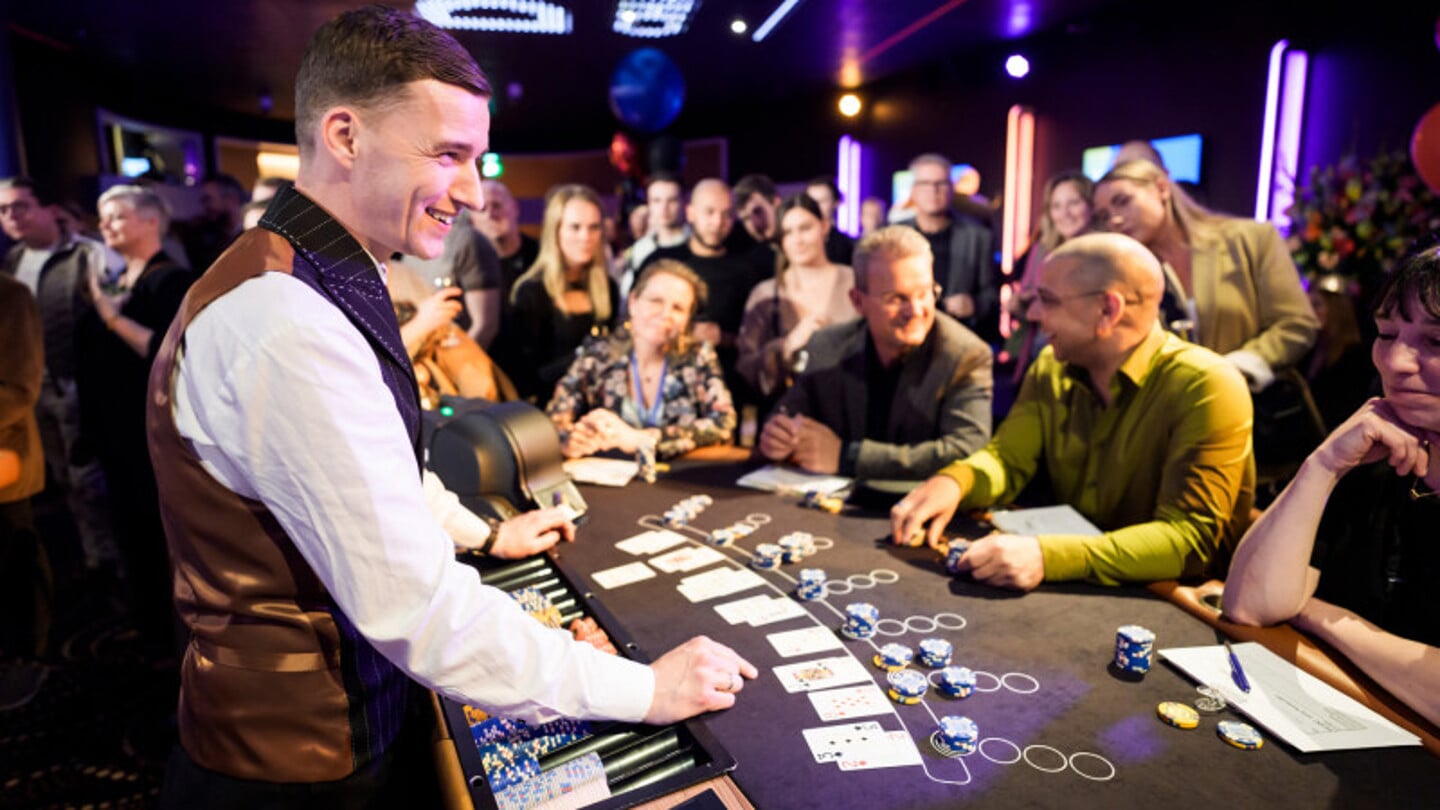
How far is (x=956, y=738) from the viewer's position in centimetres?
119

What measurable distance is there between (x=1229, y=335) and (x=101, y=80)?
1061cm

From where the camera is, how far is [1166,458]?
6.64 ft

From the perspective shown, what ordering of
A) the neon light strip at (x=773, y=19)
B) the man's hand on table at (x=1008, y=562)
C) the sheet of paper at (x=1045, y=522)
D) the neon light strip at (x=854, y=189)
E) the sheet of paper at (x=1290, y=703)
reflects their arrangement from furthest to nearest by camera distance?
the neon light strip at (x=854, y=189) < the neon light strip at (x=773, y=19) < the sheet of paper at (x=1045, y=522) < the man's hand on table at (x=1008, y=562) < the sheet of paper at (x=1290, y=703)

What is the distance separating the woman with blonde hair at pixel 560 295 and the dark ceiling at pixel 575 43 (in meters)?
3.39

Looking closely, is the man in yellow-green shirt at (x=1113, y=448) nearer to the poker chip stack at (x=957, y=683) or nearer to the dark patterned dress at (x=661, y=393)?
the poker chip stack at (x=957, y=683)

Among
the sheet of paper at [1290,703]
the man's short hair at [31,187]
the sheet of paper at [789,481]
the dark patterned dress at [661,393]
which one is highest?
the man's short hair at [31,187]

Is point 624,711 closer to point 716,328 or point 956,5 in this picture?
point 716,328

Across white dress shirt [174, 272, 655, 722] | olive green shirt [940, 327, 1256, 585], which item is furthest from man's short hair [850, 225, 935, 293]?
white dress shirt [174, 272, 655, 722]

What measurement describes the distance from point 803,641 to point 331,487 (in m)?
0.89

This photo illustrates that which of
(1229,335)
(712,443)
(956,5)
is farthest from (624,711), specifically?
(956,5)

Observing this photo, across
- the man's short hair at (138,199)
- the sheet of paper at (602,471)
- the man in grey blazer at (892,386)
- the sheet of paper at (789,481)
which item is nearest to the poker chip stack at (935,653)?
the sheet of paper at (789,481)

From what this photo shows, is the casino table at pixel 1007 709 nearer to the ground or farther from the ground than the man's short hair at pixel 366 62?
nearer to the ground

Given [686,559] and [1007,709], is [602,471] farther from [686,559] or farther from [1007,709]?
[1007,709]

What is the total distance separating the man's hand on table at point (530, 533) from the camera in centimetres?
191
